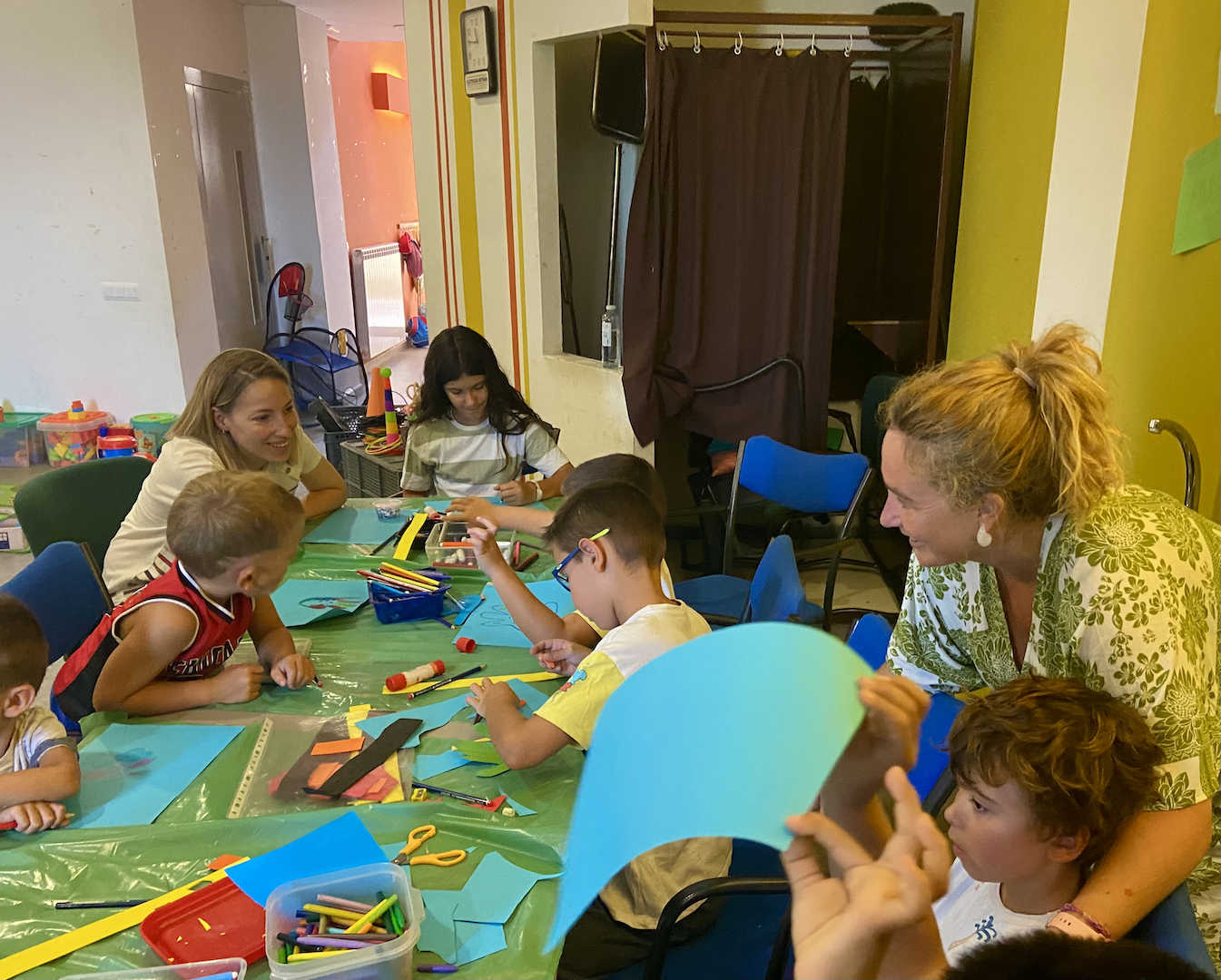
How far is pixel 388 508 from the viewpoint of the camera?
97.2 inches

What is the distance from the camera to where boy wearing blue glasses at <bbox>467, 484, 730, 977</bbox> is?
1.28 metres

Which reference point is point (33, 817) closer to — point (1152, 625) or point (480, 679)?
point (480, 679)

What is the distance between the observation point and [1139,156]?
182 centimetres

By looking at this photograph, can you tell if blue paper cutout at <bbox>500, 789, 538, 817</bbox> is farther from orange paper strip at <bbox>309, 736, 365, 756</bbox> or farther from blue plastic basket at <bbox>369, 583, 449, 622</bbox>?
blue plastic basket at <bbox>369, 583, 449, 622</bbox>

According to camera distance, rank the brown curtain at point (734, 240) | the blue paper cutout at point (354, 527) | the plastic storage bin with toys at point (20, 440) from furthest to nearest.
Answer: the plastic storage bin with toys at point (20, 440)
the brown curtain at point (734, 240)
the blue paper cutout at point (354, 527)

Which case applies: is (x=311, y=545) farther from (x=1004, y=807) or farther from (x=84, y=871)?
(x=1004, y=807)

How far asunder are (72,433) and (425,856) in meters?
4.82

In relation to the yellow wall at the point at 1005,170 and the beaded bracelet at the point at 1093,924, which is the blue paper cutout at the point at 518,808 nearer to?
the beaded bracelet at the point at 1093,924

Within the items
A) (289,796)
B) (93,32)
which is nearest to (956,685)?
(289,796)

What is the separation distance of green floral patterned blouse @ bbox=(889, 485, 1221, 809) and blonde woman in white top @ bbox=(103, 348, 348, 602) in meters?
1.68

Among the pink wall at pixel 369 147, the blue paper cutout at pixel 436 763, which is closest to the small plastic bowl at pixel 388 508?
the blue paper cutout at pixel 436 763

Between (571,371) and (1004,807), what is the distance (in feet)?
9.60

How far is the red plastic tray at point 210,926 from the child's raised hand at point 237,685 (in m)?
0.48

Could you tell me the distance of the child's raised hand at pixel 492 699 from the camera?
134cm
